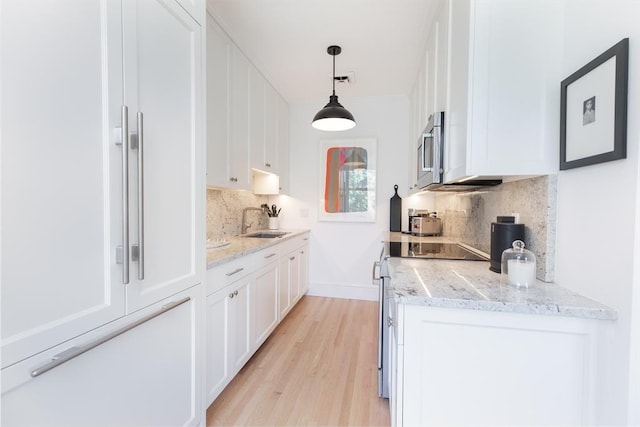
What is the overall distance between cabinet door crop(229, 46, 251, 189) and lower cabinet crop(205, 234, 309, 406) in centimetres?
66

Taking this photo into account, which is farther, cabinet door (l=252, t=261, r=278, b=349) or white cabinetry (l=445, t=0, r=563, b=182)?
cabinet door (l=252, t=261, r=278, b=349)

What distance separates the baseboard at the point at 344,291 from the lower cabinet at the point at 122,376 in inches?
92.1

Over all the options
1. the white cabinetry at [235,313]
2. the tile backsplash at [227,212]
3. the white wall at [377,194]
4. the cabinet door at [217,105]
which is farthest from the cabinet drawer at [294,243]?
the cabinet door at [217,105]

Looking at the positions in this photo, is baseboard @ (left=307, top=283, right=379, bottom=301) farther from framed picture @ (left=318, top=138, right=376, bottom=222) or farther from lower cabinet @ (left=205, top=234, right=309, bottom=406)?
lower cabinet @ (left=205, top=234, right=309, bottom=406)

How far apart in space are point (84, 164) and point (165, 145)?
1.15ft

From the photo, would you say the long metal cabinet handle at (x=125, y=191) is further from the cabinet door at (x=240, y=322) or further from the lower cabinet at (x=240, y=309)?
the cabinet door at (x=240, y=322)

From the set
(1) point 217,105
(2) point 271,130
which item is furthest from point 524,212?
(2) point 271,130

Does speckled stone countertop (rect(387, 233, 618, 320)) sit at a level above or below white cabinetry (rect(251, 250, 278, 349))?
above

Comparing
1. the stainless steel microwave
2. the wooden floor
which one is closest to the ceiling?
the stainless steel microwave

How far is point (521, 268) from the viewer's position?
3.64ft

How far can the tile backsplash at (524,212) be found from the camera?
1.17m

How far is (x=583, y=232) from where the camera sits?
3.33 feet

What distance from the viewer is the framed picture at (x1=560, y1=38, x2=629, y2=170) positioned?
32.7 inches

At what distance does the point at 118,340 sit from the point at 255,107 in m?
2.24
